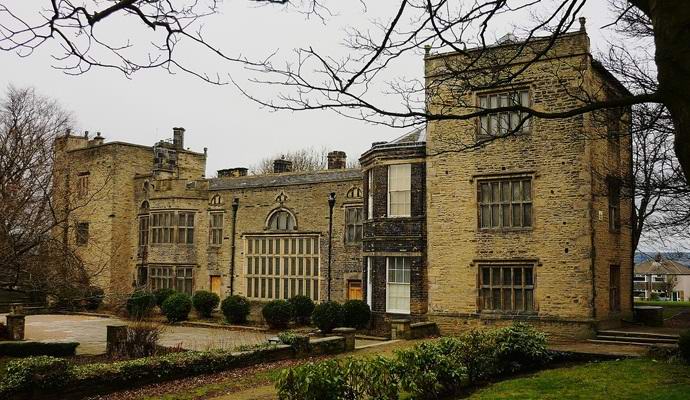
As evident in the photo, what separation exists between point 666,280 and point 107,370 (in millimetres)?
79506

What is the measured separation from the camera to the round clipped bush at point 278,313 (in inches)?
951

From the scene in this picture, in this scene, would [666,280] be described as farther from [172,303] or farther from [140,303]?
[140,303]

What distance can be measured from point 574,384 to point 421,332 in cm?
797

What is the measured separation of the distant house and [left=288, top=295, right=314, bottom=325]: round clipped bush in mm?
57903

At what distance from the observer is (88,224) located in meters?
36.4

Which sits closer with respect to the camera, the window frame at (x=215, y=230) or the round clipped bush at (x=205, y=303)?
the round clipped bush at (x=205, y=303)

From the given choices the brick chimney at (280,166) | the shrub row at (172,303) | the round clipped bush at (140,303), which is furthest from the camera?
the brick chimney at (280,166)

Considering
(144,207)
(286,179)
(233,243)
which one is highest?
(286,179)

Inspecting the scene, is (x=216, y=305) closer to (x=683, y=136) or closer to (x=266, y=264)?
(x=266, y=264)

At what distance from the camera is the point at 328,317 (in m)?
21.5

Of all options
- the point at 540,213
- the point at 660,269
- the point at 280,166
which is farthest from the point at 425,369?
the point at 660,269

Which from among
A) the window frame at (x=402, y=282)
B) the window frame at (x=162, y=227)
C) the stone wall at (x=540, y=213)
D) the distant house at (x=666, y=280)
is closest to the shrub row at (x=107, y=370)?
the window frame at (x=402, y=282)

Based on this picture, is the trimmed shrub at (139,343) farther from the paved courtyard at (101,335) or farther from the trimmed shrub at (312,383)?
the trimmed shrub at (312,383)

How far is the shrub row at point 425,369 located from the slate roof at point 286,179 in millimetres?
13989
